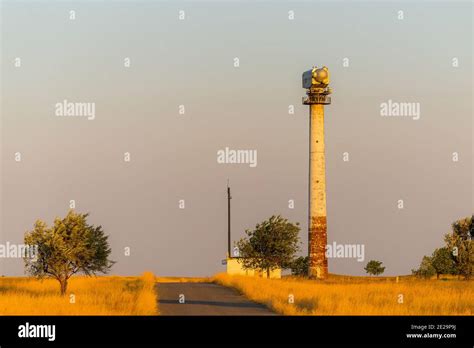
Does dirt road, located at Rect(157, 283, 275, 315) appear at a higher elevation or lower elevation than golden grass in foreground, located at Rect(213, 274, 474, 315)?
lower

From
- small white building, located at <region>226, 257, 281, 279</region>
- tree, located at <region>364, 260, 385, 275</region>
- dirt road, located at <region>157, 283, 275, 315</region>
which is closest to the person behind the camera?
dirt road, located at <region>157, 283, 275, 315</region>

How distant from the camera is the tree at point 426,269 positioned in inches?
3873

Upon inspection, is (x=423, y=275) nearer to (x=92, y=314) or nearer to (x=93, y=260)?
(x=93, y=260)

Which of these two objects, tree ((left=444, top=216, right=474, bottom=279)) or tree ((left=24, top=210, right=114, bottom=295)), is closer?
tree ((left=24, top=210, right=114, bottom=295))

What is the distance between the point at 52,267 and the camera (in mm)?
51750

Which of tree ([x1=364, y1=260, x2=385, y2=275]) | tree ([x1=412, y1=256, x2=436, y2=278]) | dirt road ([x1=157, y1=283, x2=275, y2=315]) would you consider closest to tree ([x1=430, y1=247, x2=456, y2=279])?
tree ([x1=412, y1=256, x2=436, y2=278])

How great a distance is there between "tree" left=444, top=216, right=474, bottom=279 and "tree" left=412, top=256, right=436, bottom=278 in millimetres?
2541

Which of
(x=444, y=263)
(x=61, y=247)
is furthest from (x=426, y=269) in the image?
(x=61, y=247)

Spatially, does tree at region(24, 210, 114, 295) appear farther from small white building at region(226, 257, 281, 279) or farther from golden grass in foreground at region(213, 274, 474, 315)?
small white building at region(226, 257, 281, 279)

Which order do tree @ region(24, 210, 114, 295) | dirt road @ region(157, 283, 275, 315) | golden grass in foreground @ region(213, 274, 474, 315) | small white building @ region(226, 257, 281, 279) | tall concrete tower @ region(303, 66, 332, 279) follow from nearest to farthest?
golden grass in foreground @ region(213, 274, 474, 315) < dirt road @ region(157, 283, 275, 315) < tree @ region(24, 210, 114, 295) < tall concrete tower @ region(303, 66, 332, 279) < small white building @ region(226, 257, 281, 279)

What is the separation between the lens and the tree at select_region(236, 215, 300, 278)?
263ft

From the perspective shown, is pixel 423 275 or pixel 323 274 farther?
pixel 423 275
